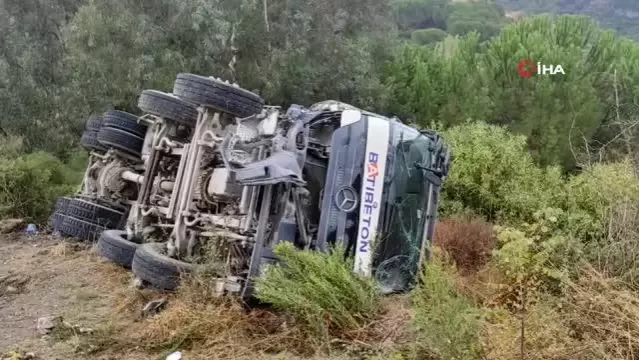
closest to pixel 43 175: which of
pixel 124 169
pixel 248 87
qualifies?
pixel 124 169

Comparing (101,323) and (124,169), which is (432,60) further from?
(101,323)

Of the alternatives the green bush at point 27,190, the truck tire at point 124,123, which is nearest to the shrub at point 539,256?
the truck tire at point 124,123

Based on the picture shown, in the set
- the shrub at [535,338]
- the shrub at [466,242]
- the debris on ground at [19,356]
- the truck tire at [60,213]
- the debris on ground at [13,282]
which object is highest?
the shrub at [466,242]

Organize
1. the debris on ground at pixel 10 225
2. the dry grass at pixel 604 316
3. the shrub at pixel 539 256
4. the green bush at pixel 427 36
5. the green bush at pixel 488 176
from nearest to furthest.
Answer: the dry grass at pixel 604 316, the shrub at pixel 539 256, the debris on ground at pixel 10 225, the green bush at pixel 488 176, the green bush at pixel 427 36

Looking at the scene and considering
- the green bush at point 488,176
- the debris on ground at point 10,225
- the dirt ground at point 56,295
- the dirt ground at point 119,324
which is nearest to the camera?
the dirt ground at point 119,324

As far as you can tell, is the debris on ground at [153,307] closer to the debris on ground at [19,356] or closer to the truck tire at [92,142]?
the debris on ground at [19,356]

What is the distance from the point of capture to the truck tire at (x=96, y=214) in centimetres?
794

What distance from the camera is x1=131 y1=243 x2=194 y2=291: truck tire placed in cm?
572

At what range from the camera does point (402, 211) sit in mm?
5840

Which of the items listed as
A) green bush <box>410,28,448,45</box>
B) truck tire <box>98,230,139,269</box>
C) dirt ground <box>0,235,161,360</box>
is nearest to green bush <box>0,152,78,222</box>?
dirt ground <box>0,235,161,360</box>

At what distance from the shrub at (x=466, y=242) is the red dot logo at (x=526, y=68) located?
861cm

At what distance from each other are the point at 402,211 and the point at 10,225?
659cm

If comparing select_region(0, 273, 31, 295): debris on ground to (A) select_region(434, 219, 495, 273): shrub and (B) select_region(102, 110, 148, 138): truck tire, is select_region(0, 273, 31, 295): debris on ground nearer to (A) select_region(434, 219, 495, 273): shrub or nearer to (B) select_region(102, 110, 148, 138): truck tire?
(B) select_region(102, 110, 148, 138): truck tire

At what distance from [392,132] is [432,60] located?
47.0 ft
